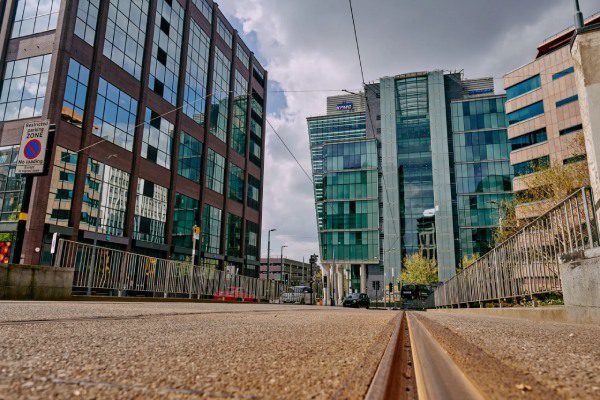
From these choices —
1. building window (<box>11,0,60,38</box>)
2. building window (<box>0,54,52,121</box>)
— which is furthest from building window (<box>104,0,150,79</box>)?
building window (<box>0,54,52,121</box>)

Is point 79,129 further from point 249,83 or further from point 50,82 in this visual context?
point 249,83

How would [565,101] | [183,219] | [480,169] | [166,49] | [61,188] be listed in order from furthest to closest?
1. [480,169]
2. [565,101]
3. [183,219]
4. [166,49]
5. [61,188]

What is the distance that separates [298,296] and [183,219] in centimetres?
1370

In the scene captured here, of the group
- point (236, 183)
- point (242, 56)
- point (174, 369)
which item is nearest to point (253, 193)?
point (236, 183)

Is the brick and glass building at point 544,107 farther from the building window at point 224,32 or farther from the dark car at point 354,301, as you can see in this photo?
the building window at point 224,32

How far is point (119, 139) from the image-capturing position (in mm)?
30891

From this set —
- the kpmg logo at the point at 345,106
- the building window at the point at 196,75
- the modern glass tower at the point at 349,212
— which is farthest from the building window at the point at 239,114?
the kpmg logo at the point at 345,106

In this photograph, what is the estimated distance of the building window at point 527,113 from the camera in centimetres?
4238

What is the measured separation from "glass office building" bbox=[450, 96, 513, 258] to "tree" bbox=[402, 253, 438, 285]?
19.4 feet

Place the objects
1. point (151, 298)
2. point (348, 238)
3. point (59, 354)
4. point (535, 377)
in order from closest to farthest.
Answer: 1. point (535, 377)
2. point (59, 354)
3. point (151, 298)
4. point (348, 238)

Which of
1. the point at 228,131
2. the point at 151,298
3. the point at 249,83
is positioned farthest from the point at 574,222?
the point at 249,83

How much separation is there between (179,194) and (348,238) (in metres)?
37.1

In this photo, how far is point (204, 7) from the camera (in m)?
44.4

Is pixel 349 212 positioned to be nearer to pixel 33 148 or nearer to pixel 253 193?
pixel 253 193
